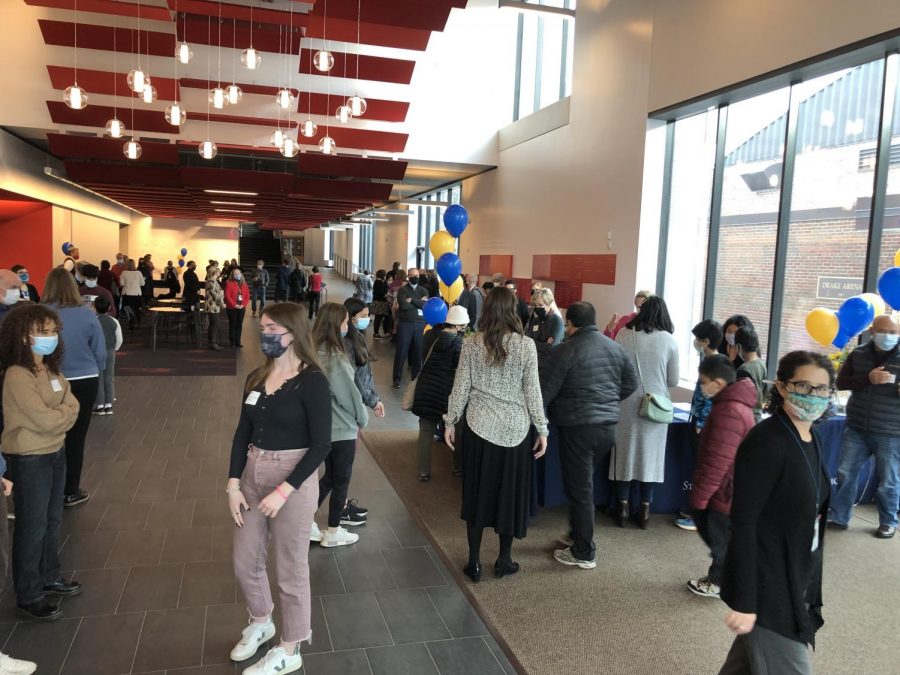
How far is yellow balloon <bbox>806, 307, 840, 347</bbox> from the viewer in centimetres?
478

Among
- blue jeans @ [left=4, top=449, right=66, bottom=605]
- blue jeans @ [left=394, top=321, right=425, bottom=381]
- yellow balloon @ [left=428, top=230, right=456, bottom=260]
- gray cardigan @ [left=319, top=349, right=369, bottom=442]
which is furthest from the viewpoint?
blue jeans @ [left=394, top=321, right=425, bottom=381]

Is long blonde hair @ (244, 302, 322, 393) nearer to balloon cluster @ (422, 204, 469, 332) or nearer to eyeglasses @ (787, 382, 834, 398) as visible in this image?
eyeglasses @ (787, 382, 834, 398)

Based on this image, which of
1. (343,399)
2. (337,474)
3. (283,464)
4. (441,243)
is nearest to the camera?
(283,464)

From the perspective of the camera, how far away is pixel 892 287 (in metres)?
4.42

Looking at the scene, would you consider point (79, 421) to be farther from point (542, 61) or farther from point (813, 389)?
point (542, 61)

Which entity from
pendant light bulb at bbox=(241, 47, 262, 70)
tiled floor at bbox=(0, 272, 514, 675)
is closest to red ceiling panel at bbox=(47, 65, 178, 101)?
pendant light bulb at bbox=(241, 47, 262, 70)

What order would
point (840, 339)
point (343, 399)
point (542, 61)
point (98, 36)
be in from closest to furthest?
1. point (343, 399)
2. point (840, 339)
3. point (98, 36)
4. point (542, 61)

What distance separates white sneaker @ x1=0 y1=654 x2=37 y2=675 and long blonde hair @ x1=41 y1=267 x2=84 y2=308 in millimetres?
2259

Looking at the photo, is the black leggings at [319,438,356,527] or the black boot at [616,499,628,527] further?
the black boot at [616,499,628,527]

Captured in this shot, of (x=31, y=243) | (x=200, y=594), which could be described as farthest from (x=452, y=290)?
(x=31, y=243)

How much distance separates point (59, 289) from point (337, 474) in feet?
7.08

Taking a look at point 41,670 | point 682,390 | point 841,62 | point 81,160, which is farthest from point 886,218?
point 81,160

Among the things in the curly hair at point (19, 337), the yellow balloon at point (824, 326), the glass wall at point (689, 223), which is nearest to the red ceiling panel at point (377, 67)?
the glass wall at point (689, 223)

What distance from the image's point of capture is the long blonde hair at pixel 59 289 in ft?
13.3
